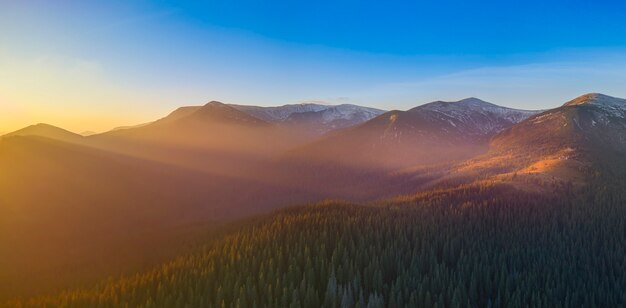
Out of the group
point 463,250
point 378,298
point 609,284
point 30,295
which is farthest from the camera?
point 30,295

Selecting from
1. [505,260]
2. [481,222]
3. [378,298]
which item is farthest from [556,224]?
[378,298]

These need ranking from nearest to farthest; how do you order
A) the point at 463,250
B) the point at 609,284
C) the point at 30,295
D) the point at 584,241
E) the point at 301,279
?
the point at 301,279, the point at 609,284, the point at 463,250, the point at 584,241, the point at 30,295

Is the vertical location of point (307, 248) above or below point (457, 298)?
above

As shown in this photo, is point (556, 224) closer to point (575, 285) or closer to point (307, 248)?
point (575, 285)

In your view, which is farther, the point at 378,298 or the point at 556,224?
the point at 556,224

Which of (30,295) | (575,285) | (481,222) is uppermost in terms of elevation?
(481,222)

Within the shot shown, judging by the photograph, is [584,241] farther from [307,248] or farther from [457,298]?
[307,248]
